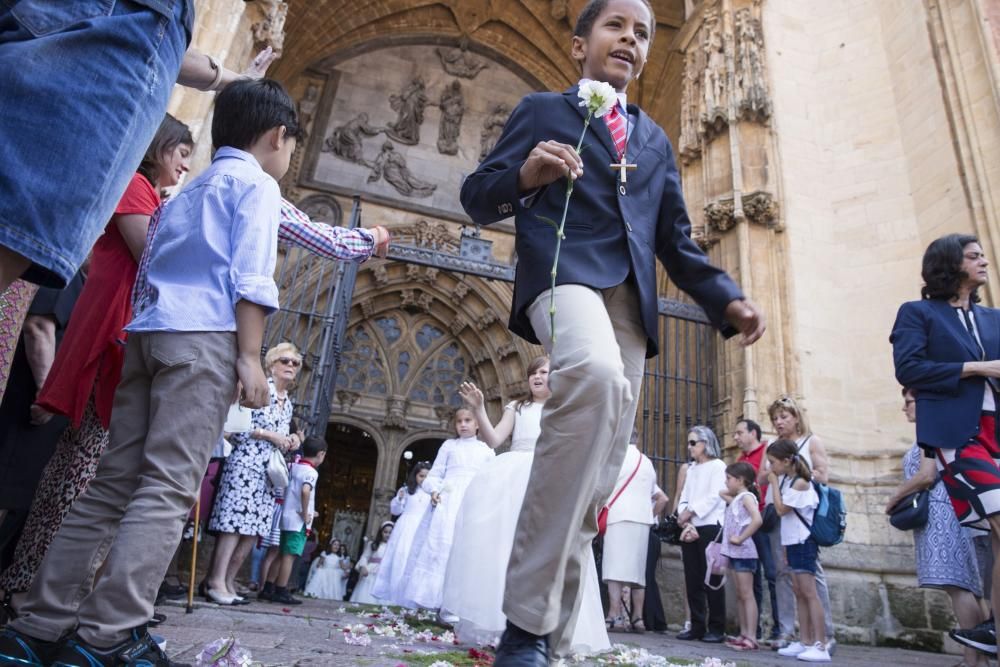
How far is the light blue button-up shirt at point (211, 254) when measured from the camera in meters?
1.68

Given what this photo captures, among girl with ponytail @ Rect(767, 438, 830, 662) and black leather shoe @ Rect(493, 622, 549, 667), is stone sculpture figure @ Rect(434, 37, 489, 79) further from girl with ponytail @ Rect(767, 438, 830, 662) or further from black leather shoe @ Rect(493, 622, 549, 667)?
black leather shoe @ Rect(493, 622, 549, 667)

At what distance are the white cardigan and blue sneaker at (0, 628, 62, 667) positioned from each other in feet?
14.7

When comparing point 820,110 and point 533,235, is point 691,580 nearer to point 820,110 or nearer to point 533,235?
point 533,235

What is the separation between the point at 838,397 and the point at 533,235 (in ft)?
20.0

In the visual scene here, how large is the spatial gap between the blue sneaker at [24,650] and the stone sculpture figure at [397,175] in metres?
12.7

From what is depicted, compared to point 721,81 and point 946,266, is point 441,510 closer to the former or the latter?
point 946,266

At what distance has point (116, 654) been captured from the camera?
1402mm

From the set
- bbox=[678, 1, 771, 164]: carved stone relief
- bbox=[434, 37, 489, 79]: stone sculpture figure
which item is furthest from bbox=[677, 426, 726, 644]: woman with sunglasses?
bbox=[434, 37, 489, 79]: stone sculpture figure

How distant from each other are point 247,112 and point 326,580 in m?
9.03

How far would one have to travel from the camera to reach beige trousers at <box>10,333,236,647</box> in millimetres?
1436

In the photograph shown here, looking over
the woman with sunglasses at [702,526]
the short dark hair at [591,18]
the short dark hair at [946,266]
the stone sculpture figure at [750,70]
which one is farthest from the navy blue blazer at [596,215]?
the stone sculpture figure at [750,70]

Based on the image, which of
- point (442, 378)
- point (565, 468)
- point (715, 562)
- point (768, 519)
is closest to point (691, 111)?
point (768, 519)

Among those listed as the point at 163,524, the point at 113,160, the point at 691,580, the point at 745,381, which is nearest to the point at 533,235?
the point at 113,160

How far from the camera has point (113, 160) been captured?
3.59ft
